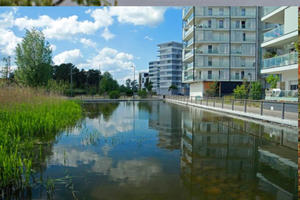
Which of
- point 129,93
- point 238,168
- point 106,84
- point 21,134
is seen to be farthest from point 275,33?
point 129,93

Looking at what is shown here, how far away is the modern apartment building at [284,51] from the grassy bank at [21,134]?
11949mm

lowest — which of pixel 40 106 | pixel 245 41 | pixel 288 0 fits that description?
pixel 40 106

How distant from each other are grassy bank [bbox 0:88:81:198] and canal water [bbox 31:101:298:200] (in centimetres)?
30

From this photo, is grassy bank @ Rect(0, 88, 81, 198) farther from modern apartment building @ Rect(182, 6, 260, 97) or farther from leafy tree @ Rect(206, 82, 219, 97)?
modern apartment building @ Rect(182, 6, 260, 97)

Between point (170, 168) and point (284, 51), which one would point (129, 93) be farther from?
point (170, 168)

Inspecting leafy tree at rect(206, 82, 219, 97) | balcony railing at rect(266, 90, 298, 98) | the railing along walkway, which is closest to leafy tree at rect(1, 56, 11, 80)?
the railing along walkway

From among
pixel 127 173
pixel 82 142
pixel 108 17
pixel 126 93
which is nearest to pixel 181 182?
pixel 127 173

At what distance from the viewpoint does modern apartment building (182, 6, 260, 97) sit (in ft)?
105

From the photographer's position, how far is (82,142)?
605 cm

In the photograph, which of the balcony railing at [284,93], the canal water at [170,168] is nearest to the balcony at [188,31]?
the balcony railing at [284,93]

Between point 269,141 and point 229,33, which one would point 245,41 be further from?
point 269,141

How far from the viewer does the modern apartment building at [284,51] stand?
12773 millimetres

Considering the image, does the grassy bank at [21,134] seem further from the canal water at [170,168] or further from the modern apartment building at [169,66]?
the modern apartment building at [169,66]

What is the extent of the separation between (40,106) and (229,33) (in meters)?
29.2
